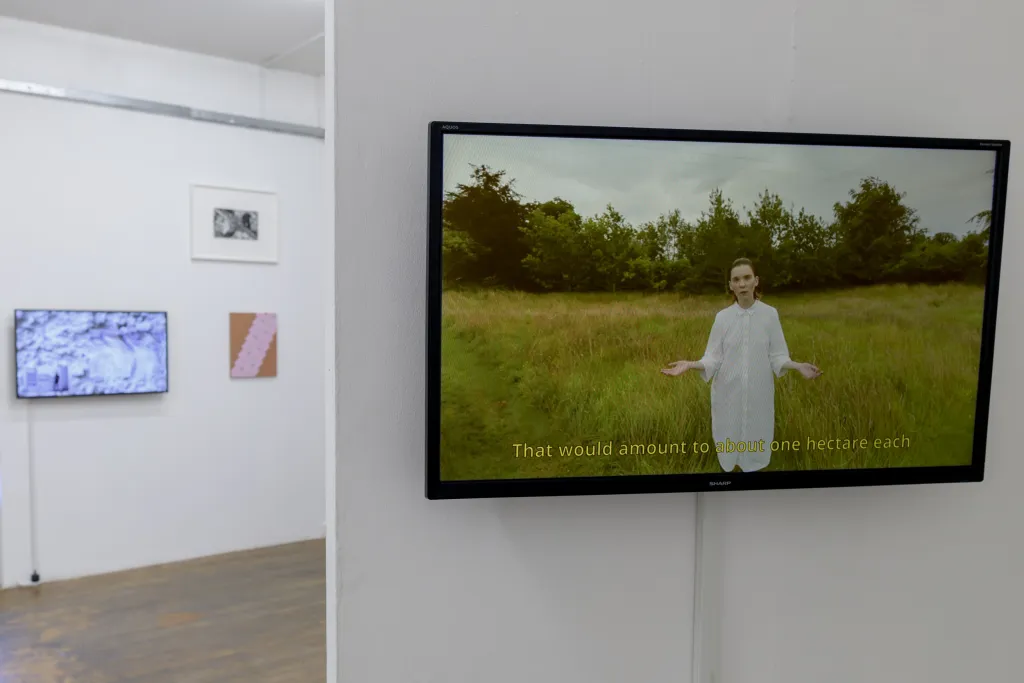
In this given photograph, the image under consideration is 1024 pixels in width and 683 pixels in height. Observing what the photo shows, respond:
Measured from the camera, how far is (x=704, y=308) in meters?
1.94

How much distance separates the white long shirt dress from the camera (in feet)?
6.40

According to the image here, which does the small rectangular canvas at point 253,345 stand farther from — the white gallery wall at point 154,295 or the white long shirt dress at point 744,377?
the white long shirt dress at point 744,377

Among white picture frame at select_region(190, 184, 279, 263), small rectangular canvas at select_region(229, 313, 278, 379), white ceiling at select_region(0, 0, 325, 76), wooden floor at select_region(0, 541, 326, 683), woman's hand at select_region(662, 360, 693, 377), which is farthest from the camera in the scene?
small rectangular canvas at select_region(229, 313, 278, 379)

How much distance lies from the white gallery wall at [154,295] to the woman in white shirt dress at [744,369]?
3742 mm

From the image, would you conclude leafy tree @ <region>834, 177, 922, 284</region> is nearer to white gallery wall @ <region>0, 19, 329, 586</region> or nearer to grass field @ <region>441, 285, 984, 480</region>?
grass field @ <region>441, 285, 984, 480</region>

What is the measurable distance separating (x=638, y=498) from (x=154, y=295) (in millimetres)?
→ 4021

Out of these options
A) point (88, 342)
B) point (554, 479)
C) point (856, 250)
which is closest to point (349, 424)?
point (554, 479)

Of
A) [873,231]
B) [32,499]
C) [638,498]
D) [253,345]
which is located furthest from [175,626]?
[873,231]

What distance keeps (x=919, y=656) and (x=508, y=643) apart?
1.11m

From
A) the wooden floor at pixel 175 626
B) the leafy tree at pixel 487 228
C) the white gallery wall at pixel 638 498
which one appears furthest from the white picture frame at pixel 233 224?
the leafy tree at pixel 487 228

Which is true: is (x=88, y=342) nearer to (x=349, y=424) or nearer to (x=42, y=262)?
(x=42, y=262)

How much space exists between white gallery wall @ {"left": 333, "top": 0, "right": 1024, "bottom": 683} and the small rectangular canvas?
3.86 metres

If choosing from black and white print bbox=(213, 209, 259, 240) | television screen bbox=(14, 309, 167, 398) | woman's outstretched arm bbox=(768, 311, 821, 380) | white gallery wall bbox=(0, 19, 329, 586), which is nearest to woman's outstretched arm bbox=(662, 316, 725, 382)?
woman's outstretched arm bbox=(768, 311, 821, 380)

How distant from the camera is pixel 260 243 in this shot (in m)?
5.60
